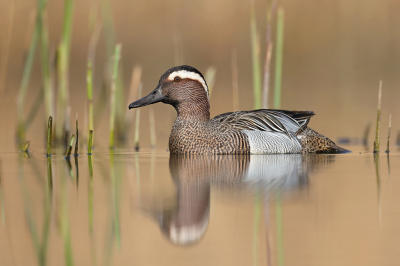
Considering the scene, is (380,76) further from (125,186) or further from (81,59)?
(125,186)

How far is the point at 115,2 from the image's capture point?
65.3 ft

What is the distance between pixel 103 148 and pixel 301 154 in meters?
2.69

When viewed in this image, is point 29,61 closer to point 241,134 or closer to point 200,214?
point 241,134

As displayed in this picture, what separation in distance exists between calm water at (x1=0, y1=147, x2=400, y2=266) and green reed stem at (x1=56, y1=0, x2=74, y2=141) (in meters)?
1.74

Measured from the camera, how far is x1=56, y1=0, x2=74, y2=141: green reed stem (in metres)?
6.94

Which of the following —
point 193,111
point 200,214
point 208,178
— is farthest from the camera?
point 193,111

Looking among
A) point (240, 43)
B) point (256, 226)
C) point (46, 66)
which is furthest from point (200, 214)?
point (240, 43)

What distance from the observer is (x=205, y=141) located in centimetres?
739

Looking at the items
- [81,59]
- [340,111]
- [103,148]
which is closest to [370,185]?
[103,148]

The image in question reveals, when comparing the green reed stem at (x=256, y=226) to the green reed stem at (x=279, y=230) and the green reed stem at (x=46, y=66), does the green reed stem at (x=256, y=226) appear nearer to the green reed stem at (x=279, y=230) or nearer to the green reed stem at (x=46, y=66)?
the green reed stem at (x=279, y=230)

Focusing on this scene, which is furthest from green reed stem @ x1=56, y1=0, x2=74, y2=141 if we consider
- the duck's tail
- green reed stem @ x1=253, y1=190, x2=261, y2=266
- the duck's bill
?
green reed stem @ x1=253, y1=190, x2=261, y2=266

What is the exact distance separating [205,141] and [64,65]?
6.92ft

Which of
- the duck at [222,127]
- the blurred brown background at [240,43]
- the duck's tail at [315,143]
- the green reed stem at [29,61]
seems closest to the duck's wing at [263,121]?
the duck at [222,127]

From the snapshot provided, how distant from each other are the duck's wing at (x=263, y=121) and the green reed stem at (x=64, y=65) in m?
2.03
